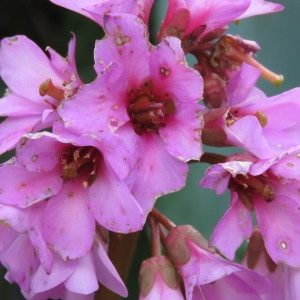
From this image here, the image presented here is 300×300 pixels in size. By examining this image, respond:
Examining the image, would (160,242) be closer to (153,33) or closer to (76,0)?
(76,0)

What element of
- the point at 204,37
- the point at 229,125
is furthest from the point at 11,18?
the point at 229,125

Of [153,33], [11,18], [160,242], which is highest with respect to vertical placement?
[160,242]

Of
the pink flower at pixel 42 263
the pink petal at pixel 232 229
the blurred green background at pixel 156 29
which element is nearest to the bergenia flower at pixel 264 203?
the pink petal at pixel 232 229

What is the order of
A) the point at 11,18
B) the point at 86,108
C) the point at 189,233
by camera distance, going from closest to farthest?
the point at 86,108 < the point at 189,233 < the point at 11,18

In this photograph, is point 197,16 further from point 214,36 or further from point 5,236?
point 5,236

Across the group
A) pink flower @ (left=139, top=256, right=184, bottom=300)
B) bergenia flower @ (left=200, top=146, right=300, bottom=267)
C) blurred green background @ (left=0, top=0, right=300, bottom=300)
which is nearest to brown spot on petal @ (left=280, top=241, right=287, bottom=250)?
bergenia flower @ (left=200, top=146, right=300, bottom=267)

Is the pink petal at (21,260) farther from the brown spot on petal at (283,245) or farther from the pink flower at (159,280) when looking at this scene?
the brown spot on petal at (283,245)
